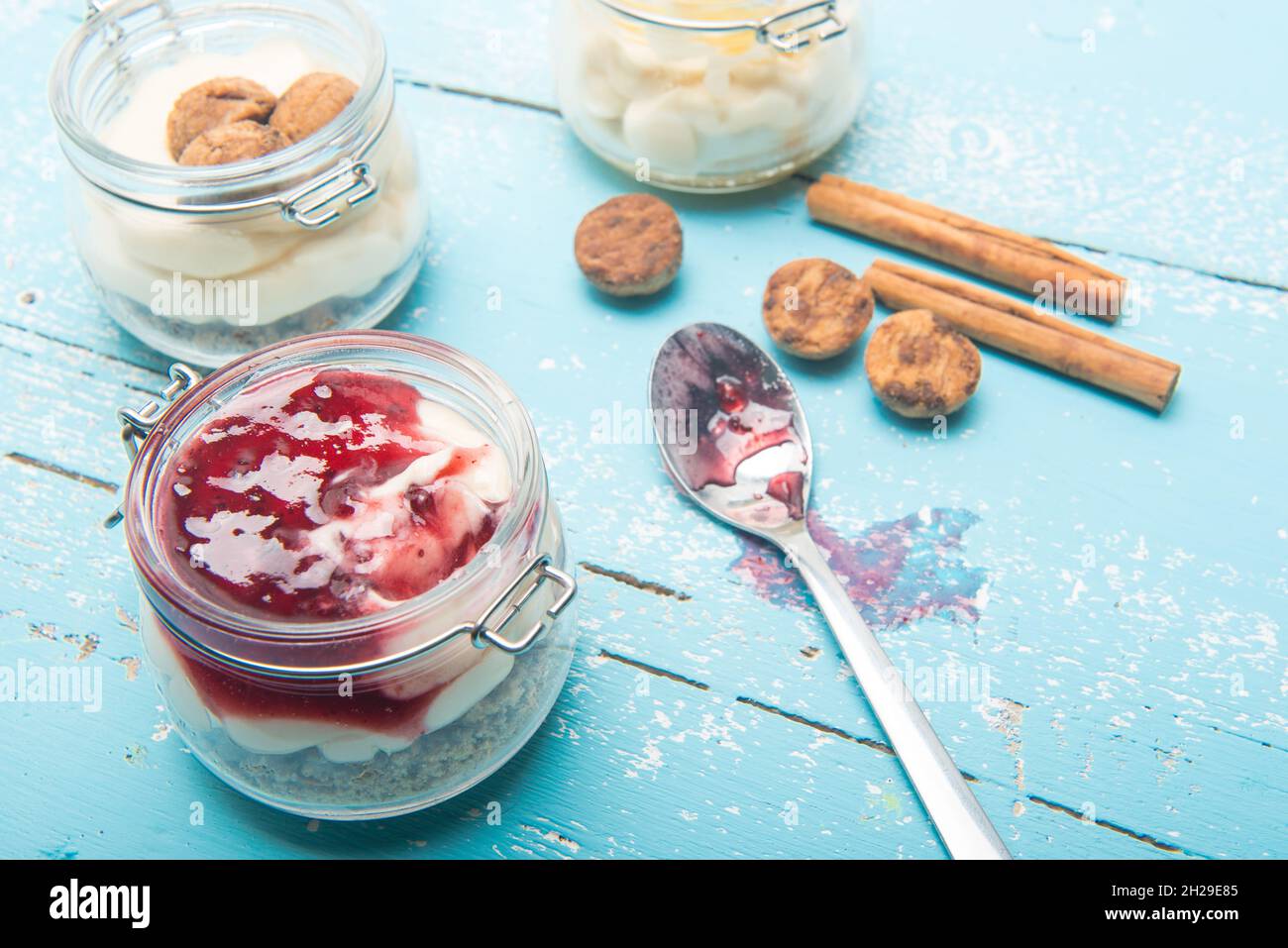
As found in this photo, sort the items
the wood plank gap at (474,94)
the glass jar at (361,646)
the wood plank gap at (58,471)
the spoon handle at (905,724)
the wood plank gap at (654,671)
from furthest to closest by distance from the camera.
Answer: the wood plank gap at (474,94)
the wood plank gap at (58,471)
the wood plank gap at (654,671)
the spoon handle at (905,724)
the glass jar at (361,646)

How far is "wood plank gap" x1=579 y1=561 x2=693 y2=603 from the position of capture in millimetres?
1017

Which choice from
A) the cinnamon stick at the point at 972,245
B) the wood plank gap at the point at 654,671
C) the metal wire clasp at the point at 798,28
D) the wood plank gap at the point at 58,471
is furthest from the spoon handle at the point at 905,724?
the wood plank gap at the point at 58,471

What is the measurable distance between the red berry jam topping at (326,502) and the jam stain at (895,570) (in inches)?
10.8

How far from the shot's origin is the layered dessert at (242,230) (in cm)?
103

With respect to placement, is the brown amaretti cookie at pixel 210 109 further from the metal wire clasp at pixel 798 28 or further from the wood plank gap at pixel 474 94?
the metal wire clasp at pixel 798 28

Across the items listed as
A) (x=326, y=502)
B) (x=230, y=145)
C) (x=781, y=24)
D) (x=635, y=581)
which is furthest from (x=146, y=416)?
(x=781, y=24)

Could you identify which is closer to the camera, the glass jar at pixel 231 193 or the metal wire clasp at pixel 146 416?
the metal wire clasp at pixel 146 416

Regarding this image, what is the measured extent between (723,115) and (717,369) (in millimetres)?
270

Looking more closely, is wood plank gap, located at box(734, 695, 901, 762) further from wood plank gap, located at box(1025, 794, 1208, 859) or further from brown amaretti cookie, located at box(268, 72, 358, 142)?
brown amaretti cookie, located at box(268, 72, 358, 142)

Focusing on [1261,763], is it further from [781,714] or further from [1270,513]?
[781,714]

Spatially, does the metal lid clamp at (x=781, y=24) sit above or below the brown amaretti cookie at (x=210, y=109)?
above

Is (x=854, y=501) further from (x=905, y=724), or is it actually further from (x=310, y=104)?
(x=310, y=104)

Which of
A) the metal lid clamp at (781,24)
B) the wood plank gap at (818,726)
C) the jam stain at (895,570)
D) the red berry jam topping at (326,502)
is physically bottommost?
the wood plank gap at (818,726)
